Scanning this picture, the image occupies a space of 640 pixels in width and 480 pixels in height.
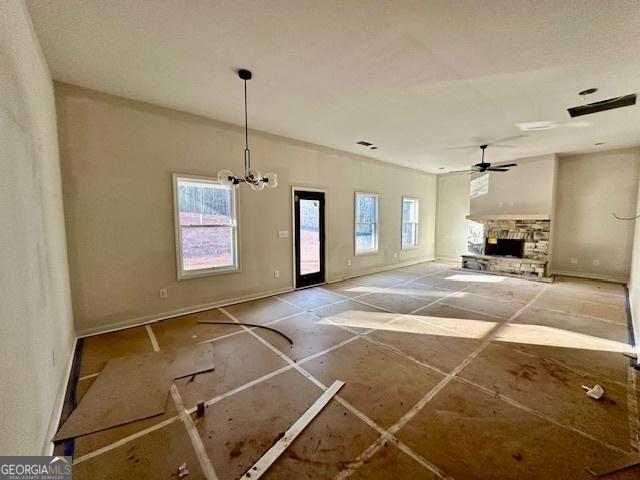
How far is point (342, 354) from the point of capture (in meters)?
2.84

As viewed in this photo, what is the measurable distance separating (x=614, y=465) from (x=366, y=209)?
571 cm

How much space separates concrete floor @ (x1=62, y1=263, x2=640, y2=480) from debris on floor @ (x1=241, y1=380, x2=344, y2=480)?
0.14ft

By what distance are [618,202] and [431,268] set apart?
4.22 meters

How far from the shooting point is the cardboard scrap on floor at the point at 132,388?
6.26ft

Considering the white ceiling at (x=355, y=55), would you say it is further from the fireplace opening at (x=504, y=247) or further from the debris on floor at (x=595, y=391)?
the fireplace opening at (x=504, y=247)

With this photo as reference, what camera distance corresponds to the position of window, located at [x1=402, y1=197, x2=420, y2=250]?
803 cm

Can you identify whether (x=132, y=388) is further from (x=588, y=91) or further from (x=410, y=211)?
(x=410, y=211)

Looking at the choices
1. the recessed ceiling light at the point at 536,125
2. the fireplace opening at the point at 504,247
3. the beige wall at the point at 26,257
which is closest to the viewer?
the beige wall at the point at 26,257

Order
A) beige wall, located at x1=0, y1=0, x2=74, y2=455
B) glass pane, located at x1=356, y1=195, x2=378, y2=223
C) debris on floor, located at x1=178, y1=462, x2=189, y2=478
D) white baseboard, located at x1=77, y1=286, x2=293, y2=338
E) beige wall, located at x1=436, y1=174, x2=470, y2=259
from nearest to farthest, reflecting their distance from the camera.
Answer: beige wall, located at x1=0, y1=0, x2=74, y2=455 → debris on floor, located at x1=178, y1=462, x2=189, y2=478 → white baseboard, located at x1=77, y1=286, x2=293, y2=338 → glass pane, located at x1=356, y1=195, x2=378, y2=223 → beige wall, located at x1=436, y1=174, x2=470, y2=259

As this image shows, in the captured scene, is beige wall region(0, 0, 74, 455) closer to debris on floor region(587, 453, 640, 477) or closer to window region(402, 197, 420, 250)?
debris on floor region(587, 453, 640, 477)

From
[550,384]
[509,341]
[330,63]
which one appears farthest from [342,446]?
[330,63]

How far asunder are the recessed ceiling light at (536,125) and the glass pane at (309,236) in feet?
12.5

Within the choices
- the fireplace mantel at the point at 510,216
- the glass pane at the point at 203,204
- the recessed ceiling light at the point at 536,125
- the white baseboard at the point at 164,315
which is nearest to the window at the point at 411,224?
the fireplace mantel at the point at 510,216

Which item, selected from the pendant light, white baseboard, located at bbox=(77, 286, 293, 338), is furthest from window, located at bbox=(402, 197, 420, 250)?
the pendant light
